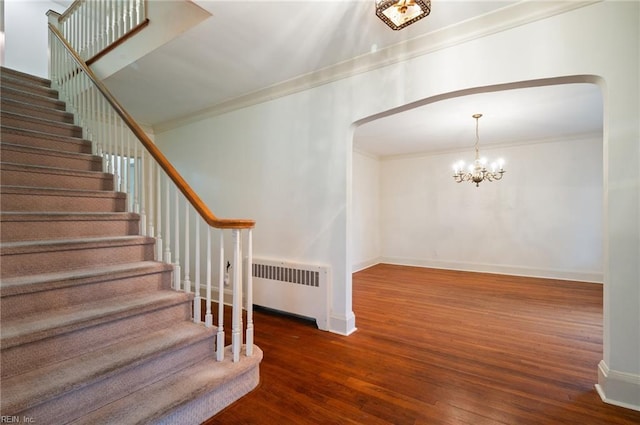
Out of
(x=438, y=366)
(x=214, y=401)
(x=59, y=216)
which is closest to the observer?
(x=214, y=401)

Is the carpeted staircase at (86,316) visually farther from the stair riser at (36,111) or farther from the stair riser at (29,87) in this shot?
the stair riser at (29,87)

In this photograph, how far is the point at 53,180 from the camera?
2.38 m

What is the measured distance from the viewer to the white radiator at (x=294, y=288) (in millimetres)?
2906

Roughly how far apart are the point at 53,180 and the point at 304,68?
2.45 m

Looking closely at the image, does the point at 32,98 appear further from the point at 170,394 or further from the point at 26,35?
the point at 170,394

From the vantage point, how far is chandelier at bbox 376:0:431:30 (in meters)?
1.62

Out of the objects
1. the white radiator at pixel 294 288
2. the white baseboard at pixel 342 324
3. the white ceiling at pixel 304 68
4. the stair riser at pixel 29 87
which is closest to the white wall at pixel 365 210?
the white ceiling at pixel 304 68

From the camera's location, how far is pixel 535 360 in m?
2.30

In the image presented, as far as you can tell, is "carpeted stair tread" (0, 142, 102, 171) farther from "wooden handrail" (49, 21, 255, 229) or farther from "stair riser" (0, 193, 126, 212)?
"wooden handrail" (49, 21, 255, 229)

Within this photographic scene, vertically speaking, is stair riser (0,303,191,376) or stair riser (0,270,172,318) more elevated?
stair riser (0,270,172,318)

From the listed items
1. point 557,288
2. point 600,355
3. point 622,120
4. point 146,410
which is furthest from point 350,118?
point 557,288

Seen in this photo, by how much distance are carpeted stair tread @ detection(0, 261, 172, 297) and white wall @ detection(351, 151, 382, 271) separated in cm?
420

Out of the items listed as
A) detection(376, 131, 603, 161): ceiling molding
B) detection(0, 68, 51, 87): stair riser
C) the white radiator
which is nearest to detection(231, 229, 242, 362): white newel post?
the white radiator

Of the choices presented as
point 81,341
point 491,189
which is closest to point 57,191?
point 81,341
